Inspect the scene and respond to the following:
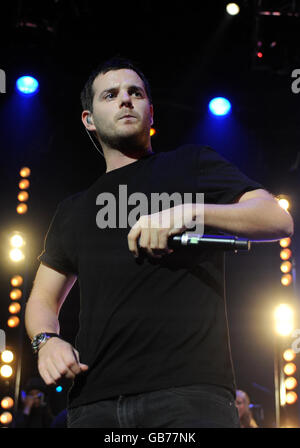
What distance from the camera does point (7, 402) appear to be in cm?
521

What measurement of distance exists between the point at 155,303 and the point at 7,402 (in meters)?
4.09

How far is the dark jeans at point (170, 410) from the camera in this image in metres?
1.50

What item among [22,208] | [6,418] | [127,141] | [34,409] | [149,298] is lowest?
[34,409]

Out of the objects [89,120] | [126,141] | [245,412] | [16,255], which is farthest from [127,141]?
[245,412]

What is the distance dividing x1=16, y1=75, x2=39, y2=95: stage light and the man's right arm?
13.4ft

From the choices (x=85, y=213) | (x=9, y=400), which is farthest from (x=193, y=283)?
(x=9, y=400)

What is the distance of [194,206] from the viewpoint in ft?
5.47

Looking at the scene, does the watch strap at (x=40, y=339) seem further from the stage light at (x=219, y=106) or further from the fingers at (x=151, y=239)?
the stage light at (x=219, y=106)

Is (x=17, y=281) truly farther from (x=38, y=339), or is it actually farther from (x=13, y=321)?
(x=38, y=339)

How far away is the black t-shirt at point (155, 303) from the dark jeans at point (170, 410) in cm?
3

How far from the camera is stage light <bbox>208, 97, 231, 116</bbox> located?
6.02 metres

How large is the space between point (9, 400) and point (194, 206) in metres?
4.31

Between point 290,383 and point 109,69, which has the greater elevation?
point 109,69

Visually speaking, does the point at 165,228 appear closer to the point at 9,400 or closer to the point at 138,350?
the point at 138,350
